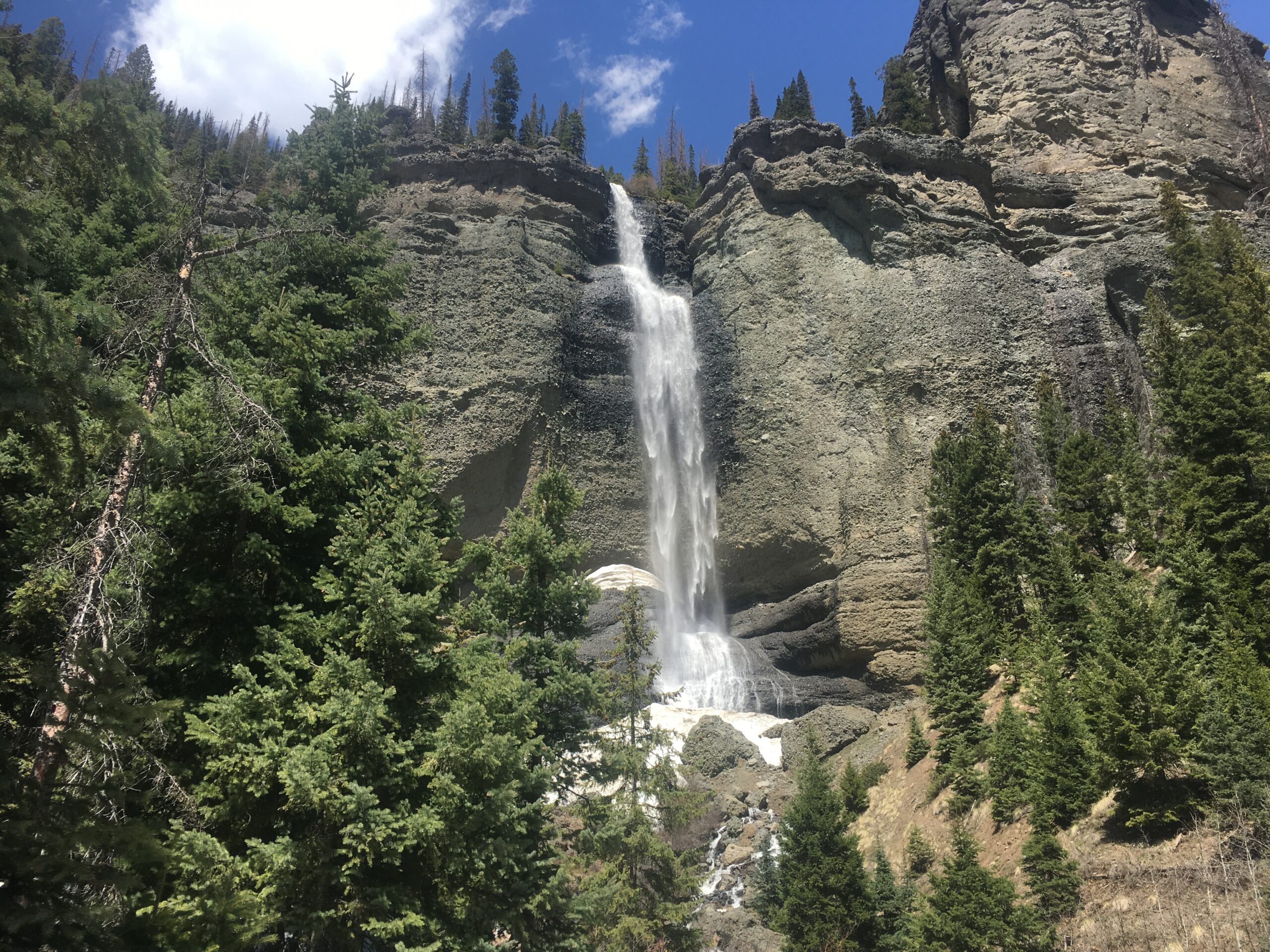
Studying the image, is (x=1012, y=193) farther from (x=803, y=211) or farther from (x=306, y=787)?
(x=306, y=787)

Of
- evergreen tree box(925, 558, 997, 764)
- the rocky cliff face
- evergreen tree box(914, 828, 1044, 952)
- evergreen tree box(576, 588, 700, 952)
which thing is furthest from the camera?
the rocky cliff face

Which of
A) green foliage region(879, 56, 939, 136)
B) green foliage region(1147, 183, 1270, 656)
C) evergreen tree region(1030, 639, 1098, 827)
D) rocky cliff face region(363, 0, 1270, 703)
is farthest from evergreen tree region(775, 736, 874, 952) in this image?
green foliage region(879, 56, 939, 136)

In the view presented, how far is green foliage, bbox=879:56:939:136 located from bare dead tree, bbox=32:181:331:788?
149 feet

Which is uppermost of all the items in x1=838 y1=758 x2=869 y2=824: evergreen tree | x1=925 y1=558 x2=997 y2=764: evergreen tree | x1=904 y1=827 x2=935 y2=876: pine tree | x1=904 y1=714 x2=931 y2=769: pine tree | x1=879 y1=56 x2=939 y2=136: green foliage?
x1=879 y1=56 x2=939 y2=136: green foliage

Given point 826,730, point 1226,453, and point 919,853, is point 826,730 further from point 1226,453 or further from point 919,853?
point 1226,453

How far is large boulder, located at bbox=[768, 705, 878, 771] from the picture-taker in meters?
31.1

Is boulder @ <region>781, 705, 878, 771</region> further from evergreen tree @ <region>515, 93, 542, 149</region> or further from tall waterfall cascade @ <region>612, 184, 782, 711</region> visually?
evergreen tree @ <region>515, 93, 542, 149</region>

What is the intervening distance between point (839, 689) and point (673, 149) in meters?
84.3

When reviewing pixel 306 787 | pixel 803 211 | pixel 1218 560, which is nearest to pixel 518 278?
pixel 803 211

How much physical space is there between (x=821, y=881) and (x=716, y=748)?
1337cm

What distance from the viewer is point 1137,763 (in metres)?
13.3

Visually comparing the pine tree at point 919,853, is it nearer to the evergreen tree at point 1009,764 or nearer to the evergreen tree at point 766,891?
the evergreen tree at point 1009,764

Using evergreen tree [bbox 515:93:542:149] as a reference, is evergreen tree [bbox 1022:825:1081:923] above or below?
below

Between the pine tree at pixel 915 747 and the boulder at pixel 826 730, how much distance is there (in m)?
5.63
